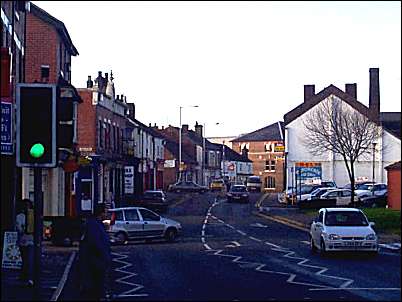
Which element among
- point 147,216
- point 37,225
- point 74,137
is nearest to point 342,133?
point 147,216

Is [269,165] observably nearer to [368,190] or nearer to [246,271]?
[368,190]

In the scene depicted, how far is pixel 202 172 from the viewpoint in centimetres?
11769

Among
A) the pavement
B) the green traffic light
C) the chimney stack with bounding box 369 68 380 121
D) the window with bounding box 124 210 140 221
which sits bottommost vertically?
the pavement

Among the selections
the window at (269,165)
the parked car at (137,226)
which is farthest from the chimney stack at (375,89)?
the window at (269,165)

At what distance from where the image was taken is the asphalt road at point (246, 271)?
1662 cm

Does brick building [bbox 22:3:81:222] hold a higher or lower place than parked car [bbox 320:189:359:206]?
higher

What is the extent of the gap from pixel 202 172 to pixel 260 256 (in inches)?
3591

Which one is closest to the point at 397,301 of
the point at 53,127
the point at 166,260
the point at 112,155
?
the point at 53,127

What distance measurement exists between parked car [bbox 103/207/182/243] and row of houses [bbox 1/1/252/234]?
1.39 metres

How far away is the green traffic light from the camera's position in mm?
12383

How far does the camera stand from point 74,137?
134 feet

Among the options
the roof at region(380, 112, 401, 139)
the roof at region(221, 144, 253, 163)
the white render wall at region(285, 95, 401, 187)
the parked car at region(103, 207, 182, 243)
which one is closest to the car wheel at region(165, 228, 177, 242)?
the parked car at region(103, 207, 182, 243)

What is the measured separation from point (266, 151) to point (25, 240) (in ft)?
359

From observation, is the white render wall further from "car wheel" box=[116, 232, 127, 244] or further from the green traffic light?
the green traffic light
